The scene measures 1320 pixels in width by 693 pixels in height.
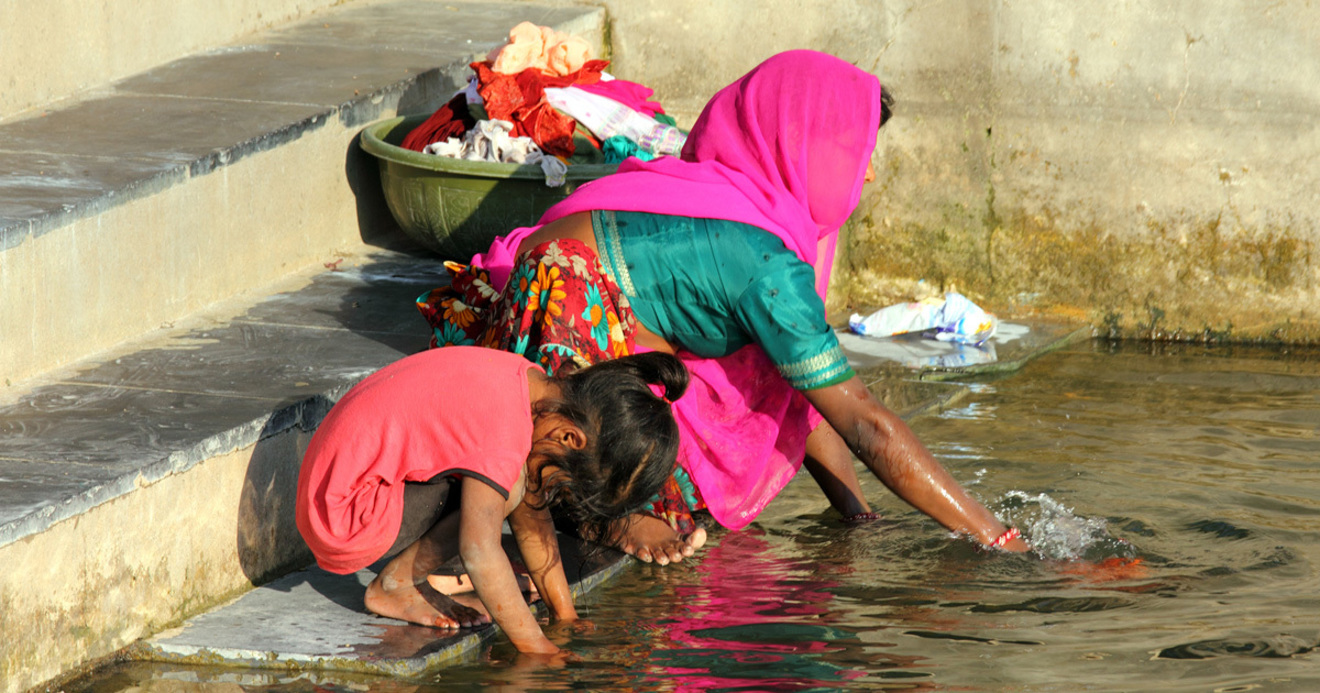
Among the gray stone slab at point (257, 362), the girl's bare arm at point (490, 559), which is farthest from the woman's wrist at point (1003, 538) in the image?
the gray stone slab at point (257, 362)

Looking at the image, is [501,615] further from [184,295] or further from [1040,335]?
[1040,335]

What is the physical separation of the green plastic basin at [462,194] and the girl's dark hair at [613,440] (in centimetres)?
211

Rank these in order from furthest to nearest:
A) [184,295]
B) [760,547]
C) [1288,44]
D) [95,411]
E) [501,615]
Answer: [1288,44] < [184,295] < [760,547] < [95,411] < [501,615]

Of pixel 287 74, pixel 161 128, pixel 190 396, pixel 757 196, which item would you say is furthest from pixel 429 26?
pixel 757 196

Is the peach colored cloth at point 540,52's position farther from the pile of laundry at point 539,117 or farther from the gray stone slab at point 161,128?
the gray stone slab at point 161,128

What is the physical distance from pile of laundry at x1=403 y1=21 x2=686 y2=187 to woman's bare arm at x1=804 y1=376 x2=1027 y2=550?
2149 millimetres

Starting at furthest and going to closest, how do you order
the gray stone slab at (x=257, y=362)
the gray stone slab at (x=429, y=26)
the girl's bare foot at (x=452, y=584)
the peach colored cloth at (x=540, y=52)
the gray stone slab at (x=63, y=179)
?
the gray stone slab at (x=429, y=26)
the peach colored cloth at (x=540, y=52)
the gray stone slab at (x=63, y=179)
the gray stone slab at (x=257, y=362)
the girl's bare foot at (x=452, y=584)

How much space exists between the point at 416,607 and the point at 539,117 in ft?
8.83

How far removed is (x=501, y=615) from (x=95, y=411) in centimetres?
127

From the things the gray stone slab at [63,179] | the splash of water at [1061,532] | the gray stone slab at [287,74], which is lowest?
the splash of water at [1061,532]

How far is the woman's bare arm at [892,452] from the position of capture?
391 centimetres

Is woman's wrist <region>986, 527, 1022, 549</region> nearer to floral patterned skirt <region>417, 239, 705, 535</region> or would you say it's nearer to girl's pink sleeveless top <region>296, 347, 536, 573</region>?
floral patterned skirt <region>417, 239, 705, 535</region>

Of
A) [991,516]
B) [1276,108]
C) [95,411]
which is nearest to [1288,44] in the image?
[1276,108]

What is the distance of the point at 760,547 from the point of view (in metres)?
4.35
